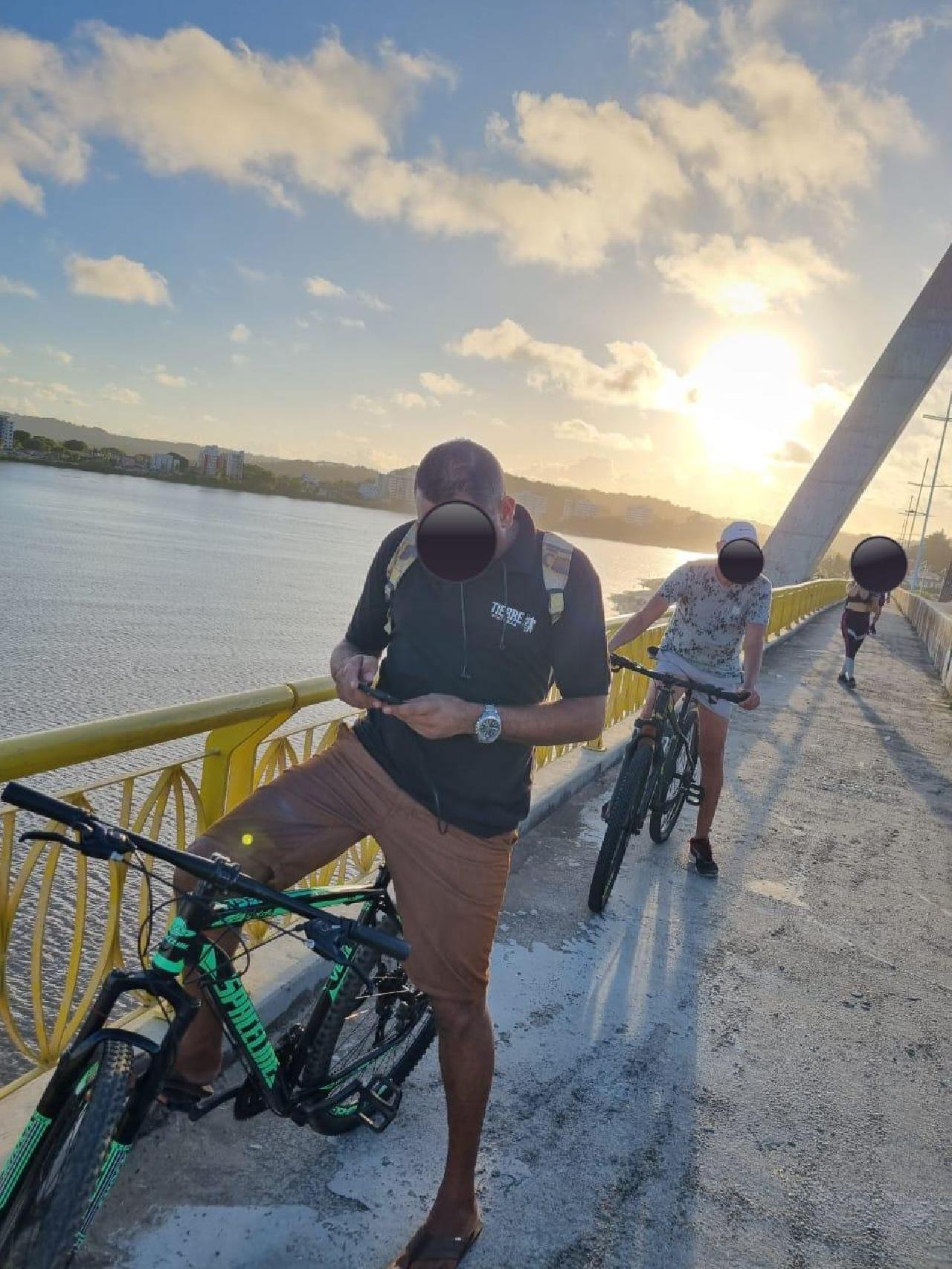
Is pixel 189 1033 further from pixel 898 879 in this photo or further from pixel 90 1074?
pixel 898 879

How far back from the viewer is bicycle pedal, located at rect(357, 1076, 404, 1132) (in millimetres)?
2439

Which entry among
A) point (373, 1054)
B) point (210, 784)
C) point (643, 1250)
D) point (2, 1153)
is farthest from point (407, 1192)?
point (210, 784)

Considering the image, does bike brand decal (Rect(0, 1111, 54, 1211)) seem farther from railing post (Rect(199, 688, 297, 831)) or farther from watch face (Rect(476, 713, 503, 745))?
railing post (Rect(199, 688, 297, 831))

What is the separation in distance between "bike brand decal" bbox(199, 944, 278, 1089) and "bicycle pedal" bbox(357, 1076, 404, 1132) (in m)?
0.39

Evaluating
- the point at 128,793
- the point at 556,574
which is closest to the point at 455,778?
the point at 556,574

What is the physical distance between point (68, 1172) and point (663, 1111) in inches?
77.3

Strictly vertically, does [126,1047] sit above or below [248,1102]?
above

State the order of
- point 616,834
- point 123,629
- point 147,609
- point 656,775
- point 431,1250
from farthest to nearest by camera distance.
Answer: point 147,609, point 123,629, point 656,775, point 616,834, point 431,1250

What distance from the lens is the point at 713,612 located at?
4.82m

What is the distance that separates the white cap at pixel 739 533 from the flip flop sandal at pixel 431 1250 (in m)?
3.42

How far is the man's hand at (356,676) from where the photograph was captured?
2230 mm

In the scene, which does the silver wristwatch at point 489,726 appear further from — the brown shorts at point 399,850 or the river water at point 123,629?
the river water at point 123,629

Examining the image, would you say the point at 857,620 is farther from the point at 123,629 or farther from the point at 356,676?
the point at 123,629

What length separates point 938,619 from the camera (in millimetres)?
18359
